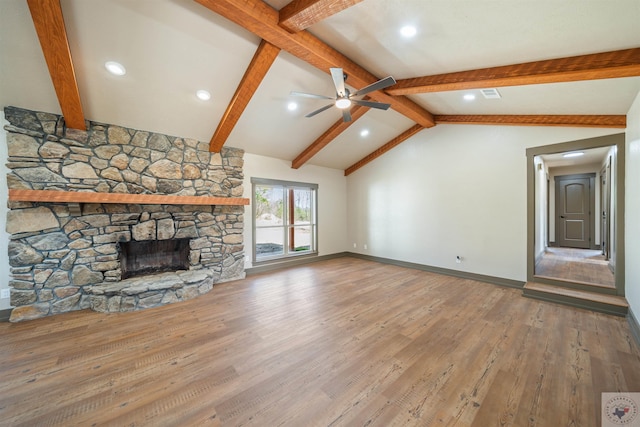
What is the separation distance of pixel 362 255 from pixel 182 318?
16.5 feet

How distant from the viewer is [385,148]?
6.48 meters

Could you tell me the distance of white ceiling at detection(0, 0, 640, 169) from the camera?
7.18ft

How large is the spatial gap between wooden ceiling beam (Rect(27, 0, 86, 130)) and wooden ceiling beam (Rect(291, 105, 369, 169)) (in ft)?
12.6

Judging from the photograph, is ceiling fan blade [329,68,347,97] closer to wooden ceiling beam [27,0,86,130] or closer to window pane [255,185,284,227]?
wooden ceiling beam [27,0,86,130]

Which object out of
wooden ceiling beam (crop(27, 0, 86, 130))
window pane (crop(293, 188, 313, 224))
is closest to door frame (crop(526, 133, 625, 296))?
window pane (crop(293, 188, 313, 224))

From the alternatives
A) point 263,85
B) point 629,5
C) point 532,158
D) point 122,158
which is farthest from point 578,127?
point 122,158

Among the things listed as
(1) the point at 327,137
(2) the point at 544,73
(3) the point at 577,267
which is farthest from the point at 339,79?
(3) the point at 577,267

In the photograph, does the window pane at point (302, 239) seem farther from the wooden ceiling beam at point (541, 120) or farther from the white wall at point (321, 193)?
the wooden ceiling beam at point (541, 120)

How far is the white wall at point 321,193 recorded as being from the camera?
18.0ft

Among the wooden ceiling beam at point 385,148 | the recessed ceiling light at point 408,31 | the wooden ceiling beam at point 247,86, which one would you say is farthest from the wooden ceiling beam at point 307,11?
the wooden ceiling beam at point 385,148

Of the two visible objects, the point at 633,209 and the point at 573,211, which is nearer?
the point at 633,209

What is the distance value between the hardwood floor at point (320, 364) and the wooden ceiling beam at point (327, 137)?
11.1 ft

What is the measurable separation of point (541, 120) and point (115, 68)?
6.41 m

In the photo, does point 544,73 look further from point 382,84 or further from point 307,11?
point 307,11
